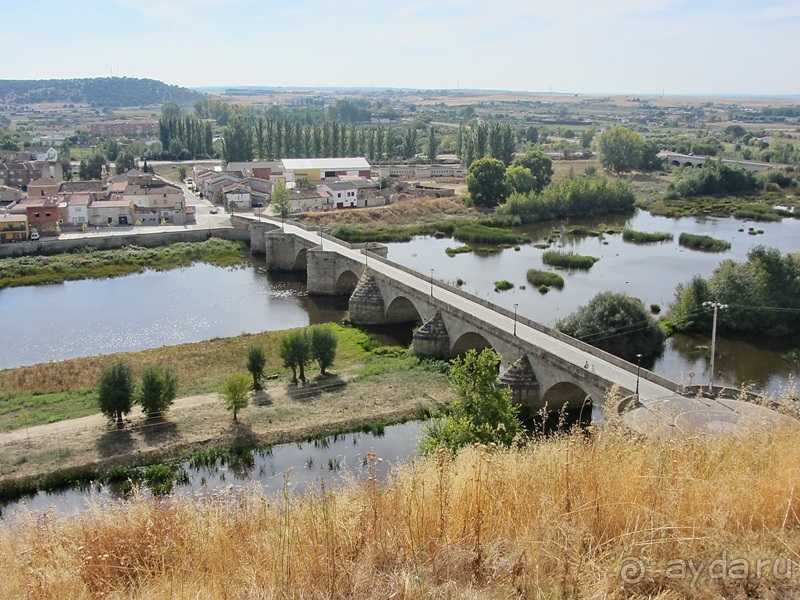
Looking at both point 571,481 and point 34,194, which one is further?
point 34,194

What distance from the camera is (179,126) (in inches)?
3219

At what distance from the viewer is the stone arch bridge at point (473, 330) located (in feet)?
59.3

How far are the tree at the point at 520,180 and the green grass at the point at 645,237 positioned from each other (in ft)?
45.3

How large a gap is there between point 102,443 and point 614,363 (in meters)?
13.0

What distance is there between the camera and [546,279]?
34906mm

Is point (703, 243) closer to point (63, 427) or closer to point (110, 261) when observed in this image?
point (110, 261)

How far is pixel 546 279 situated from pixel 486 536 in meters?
29.7

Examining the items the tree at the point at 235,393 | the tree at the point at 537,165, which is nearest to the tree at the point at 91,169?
the tree at the point at 537,165

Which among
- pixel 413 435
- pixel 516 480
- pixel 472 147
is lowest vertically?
pixel 413 435

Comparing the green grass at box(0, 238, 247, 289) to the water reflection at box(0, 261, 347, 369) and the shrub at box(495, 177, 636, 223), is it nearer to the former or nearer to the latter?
the water reflection at box(0, 261, 347, 369)

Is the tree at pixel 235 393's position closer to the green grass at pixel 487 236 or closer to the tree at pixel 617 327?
the tree at pixel 617 327

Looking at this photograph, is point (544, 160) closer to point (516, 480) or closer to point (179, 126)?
point (179, 126)

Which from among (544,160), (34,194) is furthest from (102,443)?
(544,160)

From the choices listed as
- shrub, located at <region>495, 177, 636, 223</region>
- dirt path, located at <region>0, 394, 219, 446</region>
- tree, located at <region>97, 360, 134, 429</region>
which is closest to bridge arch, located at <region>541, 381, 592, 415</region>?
dirt path, located at <region>0, 394, 219, 446</region>
